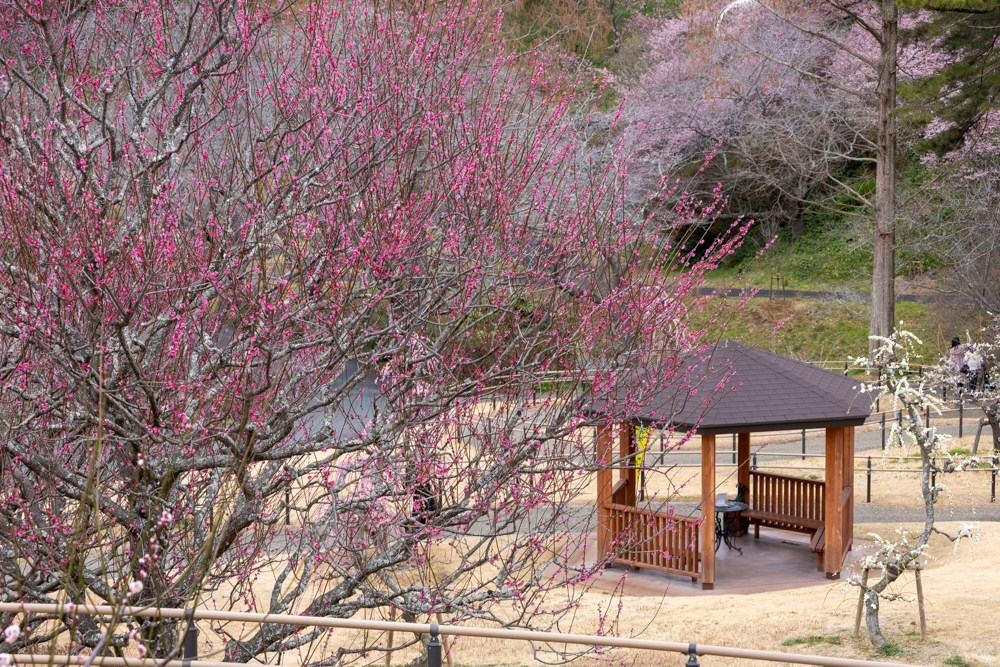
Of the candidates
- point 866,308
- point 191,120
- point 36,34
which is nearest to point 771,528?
point 191,120

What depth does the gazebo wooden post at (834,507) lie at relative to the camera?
11.7 m

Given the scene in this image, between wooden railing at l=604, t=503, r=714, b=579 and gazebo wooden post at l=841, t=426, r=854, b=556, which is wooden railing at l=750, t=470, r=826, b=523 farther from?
wooden railing at l=604, t=503, r=714, b=579

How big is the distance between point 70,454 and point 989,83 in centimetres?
1820

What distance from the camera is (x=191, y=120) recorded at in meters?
6.65

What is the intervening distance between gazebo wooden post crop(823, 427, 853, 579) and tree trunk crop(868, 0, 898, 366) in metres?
10.6

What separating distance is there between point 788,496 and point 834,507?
195 centimetres

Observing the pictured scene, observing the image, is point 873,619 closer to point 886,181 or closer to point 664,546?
point 664,546

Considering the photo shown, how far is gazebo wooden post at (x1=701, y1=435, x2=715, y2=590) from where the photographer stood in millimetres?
11234

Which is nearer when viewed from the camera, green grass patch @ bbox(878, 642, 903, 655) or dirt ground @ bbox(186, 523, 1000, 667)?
green grass patch @ bbox(878, 642, 903, 655)

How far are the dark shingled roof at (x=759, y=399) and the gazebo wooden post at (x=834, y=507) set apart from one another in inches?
18.2

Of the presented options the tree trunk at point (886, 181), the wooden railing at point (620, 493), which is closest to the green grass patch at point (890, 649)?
the wooden railing at point (620, 493)

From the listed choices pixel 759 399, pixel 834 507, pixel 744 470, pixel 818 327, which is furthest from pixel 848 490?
pixel 818 327

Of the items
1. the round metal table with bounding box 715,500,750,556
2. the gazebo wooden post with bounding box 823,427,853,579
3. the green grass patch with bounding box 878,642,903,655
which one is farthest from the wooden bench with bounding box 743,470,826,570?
the green grass patch with bounding box 878,642,903,655

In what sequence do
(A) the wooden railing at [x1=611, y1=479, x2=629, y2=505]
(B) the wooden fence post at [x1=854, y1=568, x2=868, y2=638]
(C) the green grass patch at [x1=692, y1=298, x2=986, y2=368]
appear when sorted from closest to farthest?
(B) the wooden fence post at [x1=854, y1=568, x2=868, y2=638], (A) the wooden railing at [x1=611, y1=479, x2=629, y2=505], (C) the green grass patch at [x1=692, y1=298, x2=986, y2=368]
